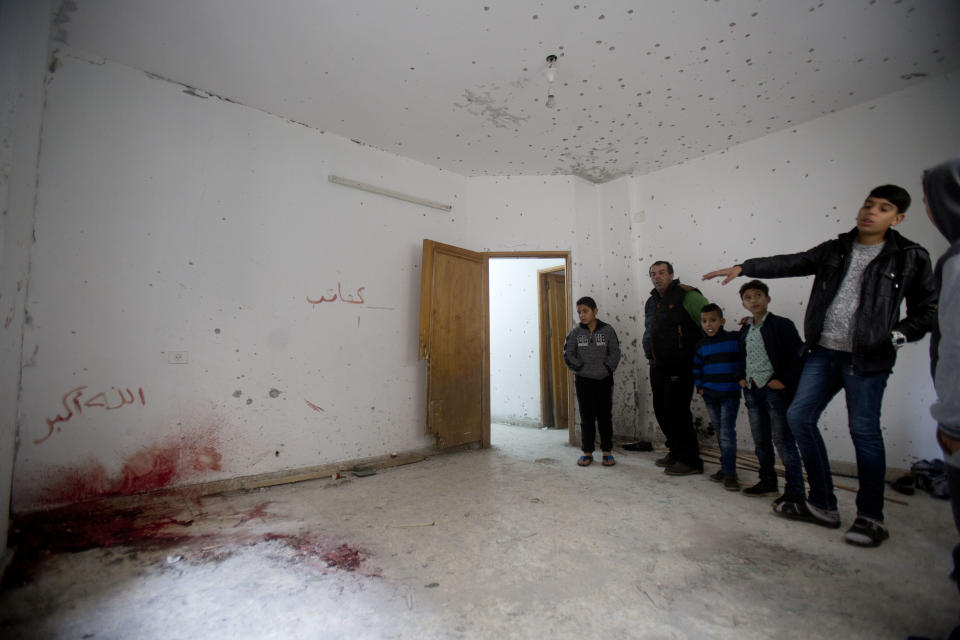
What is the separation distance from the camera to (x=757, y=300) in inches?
99.2

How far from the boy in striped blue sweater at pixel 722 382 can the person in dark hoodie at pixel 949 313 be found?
1725 mm

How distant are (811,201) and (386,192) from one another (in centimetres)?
337

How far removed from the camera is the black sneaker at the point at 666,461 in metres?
3.12

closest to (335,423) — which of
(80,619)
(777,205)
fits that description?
(80,619)

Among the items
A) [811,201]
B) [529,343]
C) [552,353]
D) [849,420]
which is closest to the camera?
[849,420]

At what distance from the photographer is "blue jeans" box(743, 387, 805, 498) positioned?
223cm

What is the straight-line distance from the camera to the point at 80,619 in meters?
1.37

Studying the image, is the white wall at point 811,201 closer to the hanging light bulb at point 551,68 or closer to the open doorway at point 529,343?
the open doorway at point 529,343

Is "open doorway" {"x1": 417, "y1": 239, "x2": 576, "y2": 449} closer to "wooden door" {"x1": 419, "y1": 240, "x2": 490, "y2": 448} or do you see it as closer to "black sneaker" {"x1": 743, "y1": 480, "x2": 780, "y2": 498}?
"wooden door" {"x1": 419, "y1": 240, "x2": 490, "y2": 448}

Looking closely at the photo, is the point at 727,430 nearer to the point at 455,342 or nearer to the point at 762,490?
the point at 762,490

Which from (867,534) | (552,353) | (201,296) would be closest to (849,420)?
(867,534)

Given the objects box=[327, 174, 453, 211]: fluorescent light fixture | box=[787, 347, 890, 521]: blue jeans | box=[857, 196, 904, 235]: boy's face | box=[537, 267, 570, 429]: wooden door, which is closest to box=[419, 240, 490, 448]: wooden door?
box=[327, 174, 453, 211]: fluorescent light fixture

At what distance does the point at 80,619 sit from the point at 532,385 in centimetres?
425

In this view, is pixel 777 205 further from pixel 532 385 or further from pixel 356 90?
pixel 356 90
